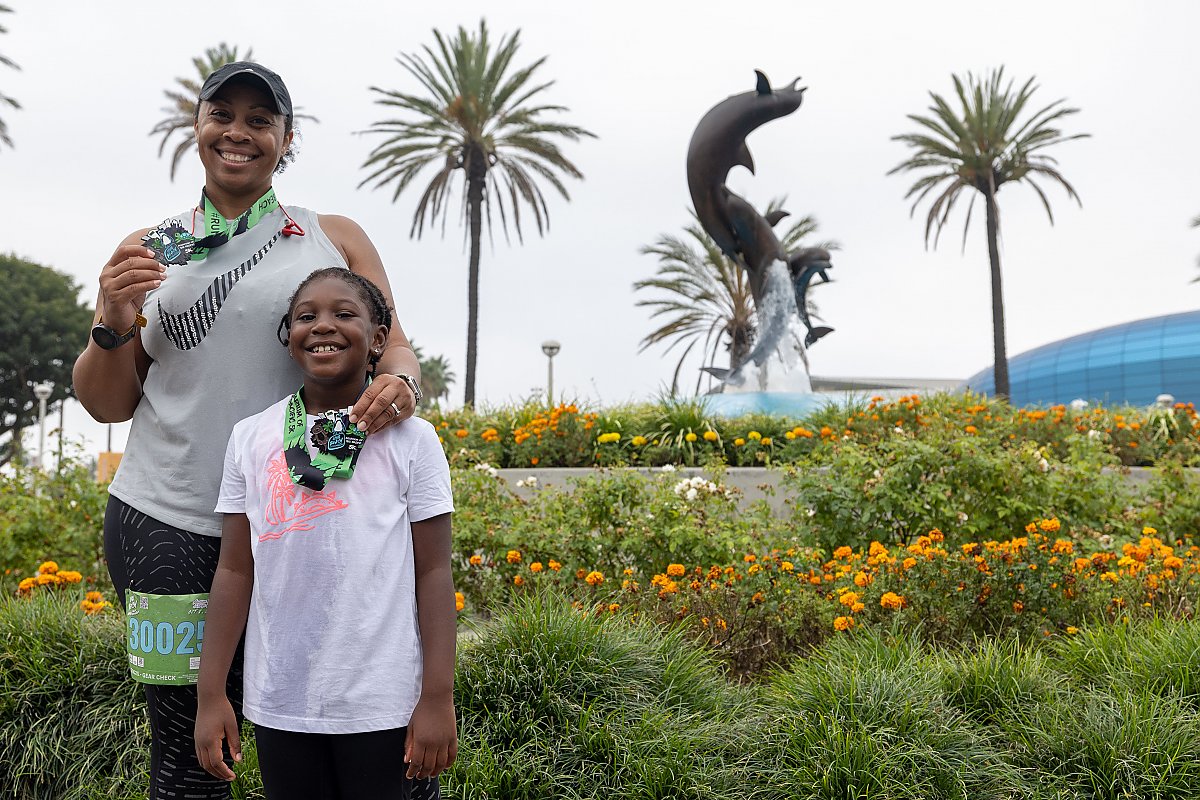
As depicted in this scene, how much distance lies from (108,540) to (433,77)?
21401mm

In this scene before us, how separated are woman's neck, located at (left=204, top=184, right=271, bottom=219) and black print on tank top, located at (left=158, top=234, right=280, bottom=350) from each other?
19cm

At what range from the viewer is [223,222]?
6.72 feet

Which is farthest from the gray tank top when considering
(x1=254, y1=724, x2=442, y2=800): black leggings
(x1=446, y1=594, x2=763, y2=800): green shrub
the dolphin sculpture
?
the dolphin sculpture

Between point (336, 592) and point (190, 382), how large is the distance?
1.81ft

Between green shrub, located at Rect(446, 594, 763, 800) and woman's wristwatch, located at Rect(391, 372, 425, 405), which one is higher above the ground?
woman's wristwatch, located at Rect(391, 372, 425, 405)

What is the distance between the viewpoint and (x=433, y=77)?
865 inches

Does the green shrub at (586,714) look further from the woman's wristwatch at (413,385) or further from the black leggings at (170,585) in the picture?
the woman's wristwatch at (413,385)

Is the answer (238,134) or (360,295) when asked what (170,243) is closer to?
(238,134)

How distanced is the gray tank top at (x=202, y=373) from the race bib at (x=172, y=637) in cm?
14

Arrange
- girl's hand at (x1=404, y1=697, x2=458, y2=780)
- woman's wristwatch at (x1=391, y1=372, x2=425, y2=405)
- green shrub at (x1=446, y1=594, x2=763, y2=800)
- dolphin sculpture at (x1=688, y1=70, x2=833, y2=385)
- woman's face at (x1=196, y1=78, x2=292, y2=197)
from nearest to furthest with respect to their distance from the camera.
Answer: girl's hand at (x1=404, y1=697, x2=458, y2=780), woman's wristwatch at (x1=391, y1=372, x2=425, y2=405), woman's face at (x1=196, y1=78, x2=292, y2=197), green shrub at (x1=446, y1=594, x2=763, y2=800), dolphin sculpture at (x1=688, y1=70, x2=833, y2=385)

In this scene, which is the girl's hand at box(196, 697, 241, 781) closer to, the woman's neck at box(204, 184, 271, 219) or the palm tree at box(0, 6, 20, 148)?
the woman's neck at box(204, 184, 271, 219)

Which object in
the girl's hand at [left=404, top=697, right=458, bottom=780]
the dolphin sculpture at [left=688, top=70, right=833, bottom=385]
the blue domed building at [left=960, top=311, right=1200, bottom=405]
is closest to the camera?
the girl's hand at [left=404, top=697, right=458, bottom=780]

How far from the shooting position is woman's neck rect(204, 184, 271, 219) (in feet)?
6.81

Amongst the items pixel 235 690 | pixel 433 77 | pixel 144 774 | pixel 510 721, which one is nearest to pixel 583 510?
pixel 510 721
